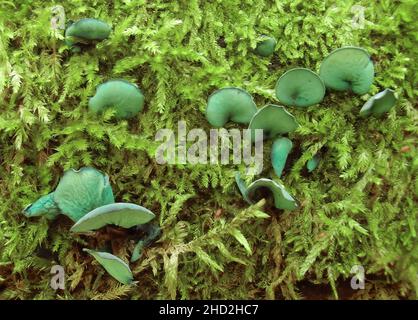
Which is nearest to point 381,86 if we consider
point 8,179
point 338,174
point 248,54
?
point 338,174

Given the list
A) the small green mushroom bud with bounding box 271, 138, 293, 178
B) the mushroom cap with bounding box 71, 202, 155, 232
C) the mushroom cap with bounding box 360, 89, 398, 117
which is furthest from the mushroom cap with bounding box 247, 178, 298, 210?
the mushroom cap with bounding box 360, 89, 398, 117

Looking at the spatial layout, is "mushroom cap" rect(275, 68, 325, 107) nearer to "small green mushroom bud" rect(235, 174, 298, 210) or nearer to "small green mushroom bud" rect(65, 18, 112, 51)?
"small green mushroom bud" rect(235, 174, 298, 210)

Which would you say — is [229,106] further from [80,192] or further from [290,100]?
[80,192]

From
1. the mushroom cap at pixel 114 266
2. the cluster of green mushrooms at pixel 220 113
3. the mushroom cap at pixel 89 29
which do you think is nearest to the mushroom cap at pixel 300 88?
the cluster of green mushrooms at pixel 220 113

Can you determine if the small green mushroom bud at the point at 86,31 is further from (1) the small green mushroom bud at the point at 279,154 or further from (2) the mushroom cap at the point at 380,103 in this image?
(2) the mushroom cap at the point at 380,103

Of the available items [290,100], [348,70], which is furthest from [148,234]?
[348,70]

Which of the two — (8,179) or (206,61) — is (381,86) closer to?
(206,61)
